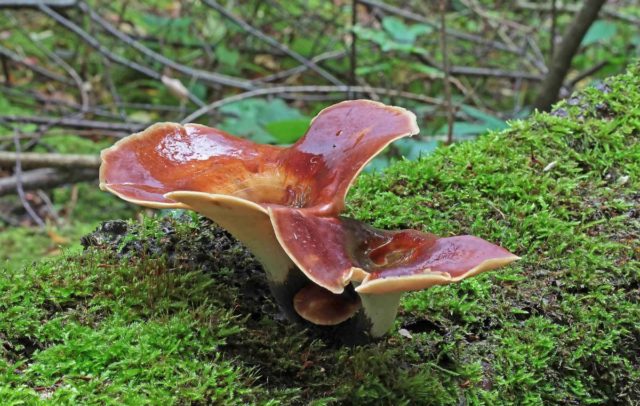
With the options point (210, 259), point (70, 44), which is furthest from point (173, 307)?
point (70, 44)

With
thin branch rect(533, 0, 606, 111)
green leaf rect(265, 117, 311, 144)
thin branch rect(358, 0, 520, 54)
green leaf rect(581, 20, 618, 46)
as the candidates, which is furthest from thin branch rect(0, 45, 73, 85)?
green leaf rect(581, 20, 618, 46)

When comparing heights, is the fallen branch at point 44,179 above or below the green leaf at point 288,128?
below

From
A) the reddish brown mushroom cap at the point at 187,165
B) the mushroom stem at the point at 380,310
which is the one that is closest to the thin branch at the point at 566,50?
the reddish brown mushroom cap at the point at 187,165

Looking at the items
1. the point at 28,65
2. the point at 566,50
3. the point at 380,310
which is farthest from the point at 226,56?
the point at 380,310

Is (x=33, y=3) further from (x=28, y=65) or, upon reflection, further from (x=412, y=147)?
(x=412, y=147)

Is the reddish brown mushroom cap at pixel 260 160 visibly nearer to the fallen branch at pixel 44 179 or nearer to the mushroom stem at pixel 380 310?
the mushroom stem at pixel 380 310

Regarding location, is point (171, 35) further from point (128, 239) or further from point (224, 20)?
point (128, 239)
